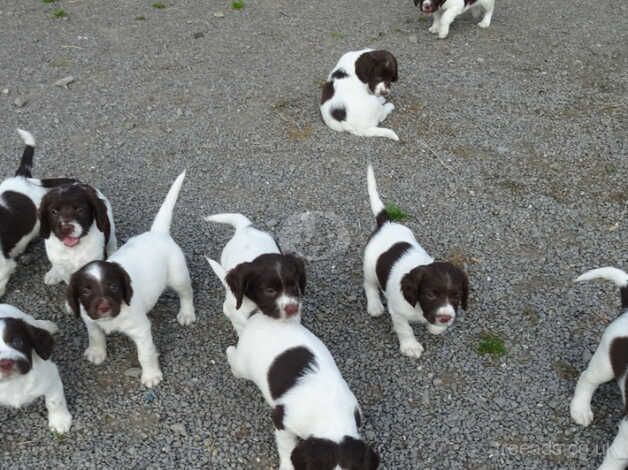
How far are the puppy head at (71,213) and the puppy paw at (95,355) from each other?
83 centimetres

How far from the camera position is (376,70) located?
6.80 meters

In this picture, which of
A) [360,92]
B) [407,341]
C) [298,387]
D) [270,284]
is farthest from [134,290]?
[360,92]

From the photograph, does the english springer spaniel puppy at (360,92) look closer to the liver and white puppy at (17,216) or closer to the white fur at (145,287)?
the white fur at (145,287)

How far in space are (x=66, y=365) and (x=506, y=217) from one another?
4.30 meters

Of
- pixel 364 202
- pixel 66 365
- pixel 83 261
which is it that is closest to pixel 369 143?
pixel 364 202

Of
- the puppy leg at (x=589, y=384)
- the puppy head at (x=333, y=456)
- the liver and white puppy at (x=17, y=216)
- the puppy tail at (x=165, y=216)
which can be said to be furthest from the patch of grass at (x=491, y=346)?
the liver and white puppy at (x=17, y=216)

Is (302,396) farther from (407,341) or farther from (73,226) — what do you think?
(73,226)

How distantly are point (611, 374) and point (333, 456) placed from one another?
6.63ft

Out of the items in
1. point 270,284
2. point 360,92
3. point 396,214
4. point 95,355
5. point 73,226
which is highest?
point 270,284

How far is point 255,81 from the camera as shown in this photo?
322 inches

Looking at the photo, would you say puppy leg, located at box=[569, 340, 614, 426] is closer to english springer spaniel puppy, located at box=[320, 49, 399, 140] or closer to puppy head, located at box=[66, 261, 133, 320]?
puppy head, located at box=[66, 261, 133, 320]

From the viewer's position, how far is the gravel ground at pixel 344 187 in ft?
14.0

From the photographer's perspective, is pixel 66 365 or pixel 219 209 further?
pixel 219 209

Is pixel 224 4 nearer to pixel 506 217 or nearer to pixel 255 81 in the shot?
pixel 255 81
